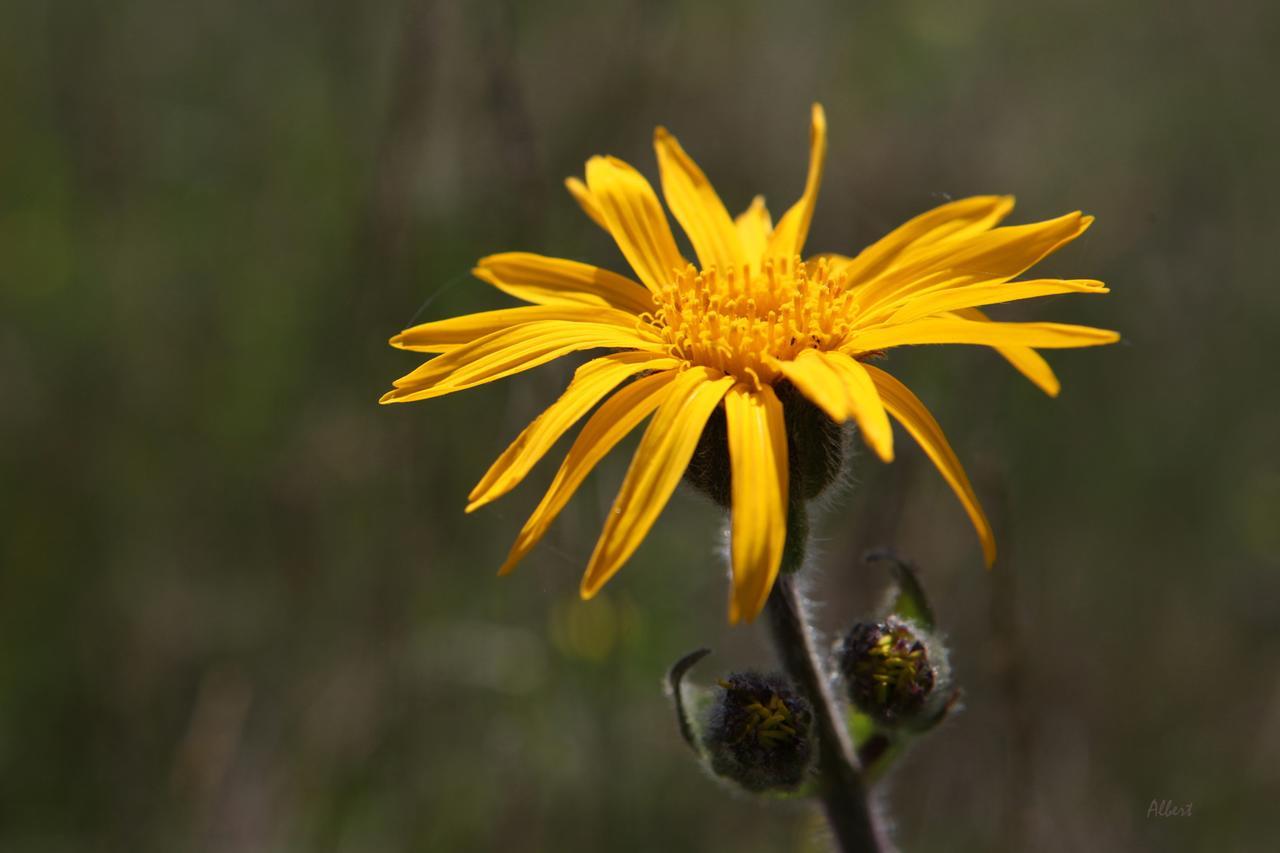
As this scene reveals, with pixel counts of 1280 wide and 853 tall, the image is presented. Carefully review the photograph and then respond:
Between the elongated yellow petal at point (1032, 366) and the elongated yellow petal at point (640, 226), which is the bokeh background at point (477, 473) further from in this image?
the elongated yellow petal at point (1032, 366)

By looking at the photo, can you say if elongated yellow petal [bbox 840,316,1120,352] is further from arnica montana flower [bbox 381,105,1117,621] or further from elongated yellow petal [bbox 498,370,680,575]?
elongated yellow petal [bbox 498,370,680,575]

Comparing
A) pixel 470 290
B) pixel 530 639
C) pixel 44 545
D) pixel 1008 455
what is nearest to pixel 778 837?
pixel 530 639

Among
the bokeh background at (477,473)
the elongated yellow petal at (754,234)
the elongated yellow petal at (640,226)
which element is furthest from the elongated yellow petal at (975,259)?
the bokeh background at (477,473)

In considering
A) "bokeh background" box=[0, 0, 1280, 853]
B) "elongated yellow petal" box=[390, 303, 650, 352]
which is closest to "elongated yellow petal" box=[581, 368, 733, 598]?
"elongated yellow petal" box=[390, 303, 650, 352]

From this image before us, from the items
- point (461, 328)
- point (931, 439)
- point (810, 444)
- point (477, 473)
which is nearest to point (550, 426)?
point (461, 328)

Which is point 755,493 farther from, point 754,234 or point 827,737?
point 754,234

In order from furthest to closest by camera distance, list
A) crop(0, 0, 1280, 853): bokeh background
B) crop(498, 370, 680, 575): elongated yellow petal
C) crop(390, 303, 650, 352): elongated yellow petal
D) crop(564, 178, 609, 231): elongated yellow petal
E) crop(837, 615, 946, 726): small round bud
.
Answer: crop(0, 0, 1280, 853): bokeh background
crop(564, 178, 609, 231): elongated yellow petal
crop(390, 303, 650, 352): elongated yellow petal
crop(837, 615, 946, 726): small round bud
crop(498, 370, 680, 575): elongated yellow petal
